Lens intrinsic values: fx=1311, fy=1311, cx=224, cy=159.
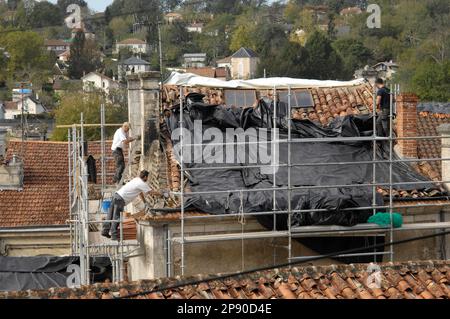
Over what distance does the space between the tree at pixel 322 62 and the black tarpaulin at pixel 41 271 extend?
68192 millimetres

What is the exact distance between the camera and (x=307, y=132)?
2055cm

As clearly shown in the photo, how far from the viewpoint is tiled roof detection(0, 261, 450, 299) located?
14656mm

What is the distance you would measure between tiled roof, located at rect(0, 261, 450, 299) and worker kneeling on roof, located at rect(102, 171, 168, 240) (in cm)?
354

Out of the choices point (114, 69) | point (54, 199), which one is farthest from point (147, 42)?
point (54, 199)

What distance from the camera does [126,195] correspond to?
1897 centimetres

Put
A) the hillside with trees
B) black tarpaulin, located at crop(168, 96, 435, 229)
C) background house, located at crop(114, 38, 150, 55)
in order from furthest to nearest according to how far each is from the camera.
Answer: background house, located at crop(114, 38, 150, 55), the hillside with trees, black tarpaulin, located at crop(168, 96, 435, 229)

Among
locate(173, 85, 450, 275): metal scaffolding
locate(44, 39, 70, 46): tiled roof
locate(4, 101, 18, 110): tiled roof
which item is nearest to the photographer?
locate(173, 85, 450, 275): metal scaffolding

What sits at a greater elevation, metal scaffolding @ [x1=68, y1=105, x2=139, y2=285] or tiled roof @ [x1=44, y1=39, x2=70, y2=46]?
tiled roof @ [x1=44, y1=39, x2=70, y2=46]

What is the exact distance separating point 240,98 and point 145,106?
2.23 meters

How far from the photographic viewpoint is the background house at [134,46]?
124875mm

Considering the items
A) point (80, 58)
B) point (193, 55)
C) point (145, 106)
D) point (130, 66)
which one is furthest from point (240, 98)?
point (80, 58)

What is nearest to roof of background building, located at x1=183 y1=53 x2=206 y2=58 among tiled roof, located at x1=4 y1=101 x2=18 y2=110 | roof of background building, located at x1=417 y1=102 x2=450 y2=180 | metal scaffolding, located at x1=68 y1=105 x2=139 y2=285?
tiled roof, located at x1=4 y1=101 x2=18 y2=110

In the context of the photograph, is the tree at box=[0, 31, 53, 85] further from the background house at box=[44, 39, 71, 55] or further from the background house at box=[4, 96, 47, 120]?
the background house at box=[4, 96, 47, 120]

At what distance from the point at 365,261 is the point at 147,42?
109 metres
